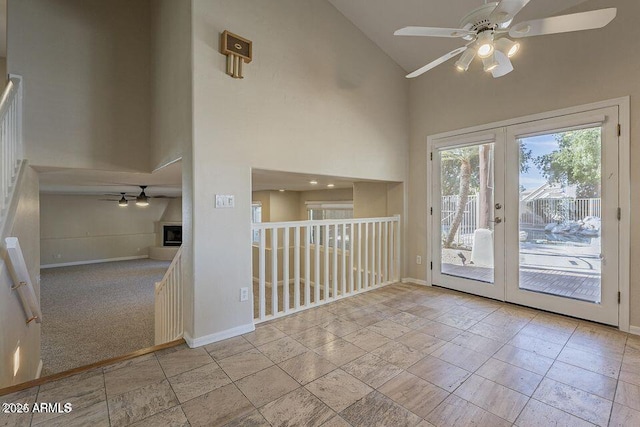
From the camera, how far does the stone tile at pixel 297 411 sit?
1.58 meters

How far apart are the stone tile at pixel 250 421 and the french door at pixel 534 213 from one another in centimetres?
314

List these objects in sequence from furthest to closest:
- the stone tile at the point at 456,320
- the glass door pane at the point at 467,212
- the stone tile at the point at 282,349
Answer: the glass door pane at the point at 467,212 → the stone tile at the point at 456,320 → the stone tile at the point at 282,349

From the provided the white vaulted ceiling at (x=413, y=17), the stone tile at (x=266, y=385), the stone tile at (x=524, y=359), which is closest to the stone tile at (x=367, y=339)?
the stone tile at (x=266, y=385)

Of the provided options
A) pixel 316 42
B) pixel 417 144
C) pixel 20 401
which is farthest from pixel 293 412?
pixel 417 144

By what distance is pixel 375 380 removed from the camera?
1.94 m

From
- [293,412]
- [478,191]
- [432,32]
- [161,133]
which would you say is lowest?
[293,412]

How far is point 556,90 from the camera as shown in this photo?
9.80 feet

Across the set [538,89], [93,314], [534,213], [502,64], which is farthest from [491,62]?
[93,314]

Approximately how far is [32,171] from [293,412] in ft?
11.9

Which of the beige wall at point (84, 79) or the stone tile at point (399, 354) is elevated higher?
the beige wall at point (84, 79)

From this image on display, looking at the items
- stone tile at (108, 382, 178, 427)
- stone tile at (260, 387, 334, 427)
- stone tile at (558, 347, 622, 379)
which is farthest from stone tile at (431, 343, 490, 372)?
stone tile at (108, 382, 178, 427)

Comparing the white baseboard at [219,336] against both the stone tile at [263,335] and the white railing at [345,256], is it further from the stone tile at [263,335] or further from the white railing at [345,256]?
the white railing at [345,256]

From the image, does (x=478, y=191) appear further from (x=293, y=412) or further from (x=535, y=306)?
(x=293, y=412)

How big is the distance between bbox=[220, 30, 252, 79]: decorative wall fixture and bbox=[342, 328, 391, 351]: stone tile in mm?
2568
